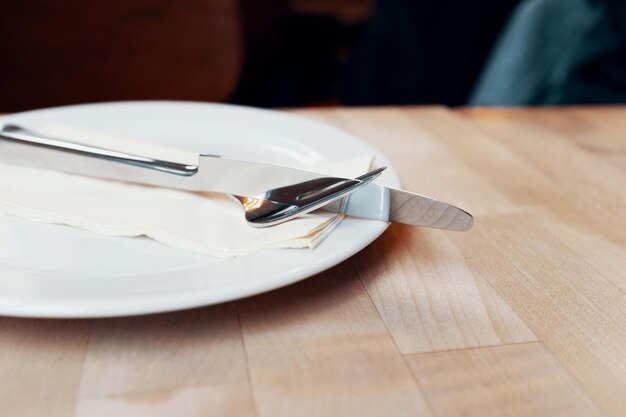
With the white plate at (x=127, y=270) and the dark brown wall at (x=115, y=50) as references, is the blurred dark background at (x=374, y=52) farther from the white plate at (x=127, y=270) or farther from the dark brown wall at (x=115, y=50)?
the white plate at (x=127, y=270)

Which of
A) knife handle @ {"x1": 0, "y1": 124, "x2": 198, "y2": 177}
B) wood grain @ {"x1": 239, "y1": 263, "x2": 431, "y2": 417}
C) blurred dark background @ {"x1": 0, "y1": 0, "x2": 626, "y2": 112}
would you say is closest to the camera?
wood grain @ {"x1": 239, "y1": 263, "x2": 431, "y2": 417}

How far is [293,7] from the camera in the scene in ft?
7.84

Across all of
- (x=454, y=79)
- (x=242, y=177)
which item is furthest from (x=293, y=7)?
(x=242, y=177)

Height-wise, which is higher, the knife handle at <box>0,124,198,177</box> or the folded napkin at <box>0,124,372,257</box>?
the knife handle at <box>0,124,198,177</box>

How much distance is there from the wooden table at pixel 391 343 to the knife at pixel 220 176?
1.3 inches

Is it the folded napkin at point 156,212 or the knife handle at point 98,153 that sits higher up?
the knife handle at point 98,153

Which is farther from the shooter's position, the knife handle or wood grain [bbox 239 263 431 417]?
the knife handle

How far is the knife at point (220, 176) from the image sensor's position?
13.0 inches

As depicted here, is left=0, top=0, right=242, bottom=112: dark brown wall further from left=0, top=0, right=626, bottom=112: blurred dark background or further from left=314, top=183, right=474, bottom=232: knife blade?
left=314, top=183, right=474, bottom=232: knife blade

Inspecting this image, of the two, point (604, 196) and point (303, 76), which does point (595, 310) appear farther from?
point (303, 76)

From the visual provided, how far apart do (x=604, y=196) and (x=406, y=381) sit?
269mm

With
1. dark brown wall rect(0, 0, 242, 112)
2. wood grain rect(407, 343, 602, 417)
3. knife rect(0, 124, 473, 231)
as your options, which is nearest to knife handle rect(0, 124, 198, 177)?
knife rect(0, 124, 473, 231)

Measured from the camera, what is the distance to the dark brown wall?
46.9 inches

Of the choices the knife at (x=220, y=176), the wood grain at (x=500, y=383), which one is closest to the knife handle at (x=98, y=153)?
the knife at (x=220, y=176)
